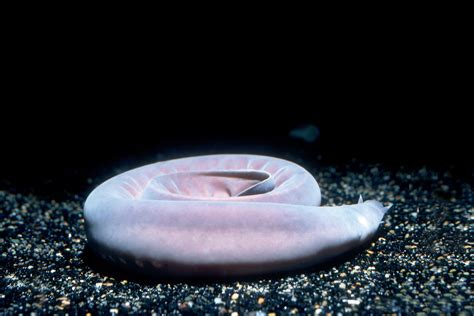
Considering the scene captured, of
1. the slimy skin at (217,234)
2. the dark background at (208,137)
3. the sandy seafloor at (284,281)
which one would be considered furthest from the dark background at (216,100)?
the slimy skin at (217,234)

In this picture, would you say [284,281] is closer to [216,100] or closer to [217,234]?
[217,234]

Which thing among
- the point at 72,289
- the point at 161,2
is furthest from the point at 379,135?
the point at 72,289

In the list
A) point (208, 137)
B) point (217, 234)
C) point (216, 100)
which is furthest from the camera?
point (216, 100)

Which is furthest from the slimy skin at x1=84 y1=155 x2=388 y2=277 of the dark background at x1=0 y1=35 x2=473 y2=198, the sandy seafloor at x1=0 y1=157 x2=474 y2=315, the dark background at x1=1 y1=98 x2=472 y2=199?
the dark background at x1=0 y1=35 x2=473 y2=198

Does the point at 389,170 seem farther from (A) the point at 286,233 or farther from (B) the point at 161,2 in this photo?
(B) the point at 161,2

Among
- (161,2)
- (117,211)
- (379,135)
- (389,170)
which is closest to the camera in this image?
(117,211)

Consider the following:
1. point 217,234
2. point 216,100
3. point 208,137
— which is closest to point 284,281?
point 217,234

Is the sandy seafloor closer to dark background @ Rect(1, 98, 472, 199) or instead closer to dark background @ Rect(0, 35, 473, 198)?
dark background @ Rect(1, 98, 472, 199)

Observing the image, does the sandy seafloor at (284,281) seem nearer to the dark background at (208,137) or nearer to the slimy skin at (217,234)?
the slimy skin at (217,234)
